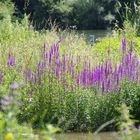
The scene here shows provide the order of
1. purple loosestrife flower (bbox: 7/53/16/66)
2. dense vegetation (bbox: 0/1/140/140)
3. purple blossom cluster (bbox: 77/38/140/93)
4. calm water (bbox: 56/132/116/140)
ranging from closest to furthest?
calm water (bbox: 56/132/116/140), dense vegetation (bbox: 0/1/140/140), purple blossom cluster (bbox: 77/38/140/93), purple loosestrife flower (bbox: 7/53/16/66)

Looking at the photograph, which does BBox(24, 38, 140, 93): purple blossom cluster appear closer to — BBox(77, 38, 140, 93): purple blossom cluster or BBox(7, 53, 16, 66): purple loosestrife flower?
BBox(77, 38, 140, 93): purple blossom cluster

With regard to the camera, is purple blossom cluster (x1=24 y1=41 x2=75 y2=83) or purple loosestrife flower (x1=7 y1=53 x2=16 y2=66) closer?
purple blossom cluster (x1=24 y1=41 x2=75 y2=83)

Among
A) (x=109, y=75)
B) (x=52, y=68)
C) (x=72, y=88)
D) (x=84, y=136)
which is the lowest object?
(x=84, y=136)

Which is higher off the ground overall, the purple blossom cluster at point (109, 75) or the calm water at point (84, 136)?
the purple blossom cluster at point (109, 75)

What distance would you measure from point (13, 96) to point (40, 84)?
466 centimetres

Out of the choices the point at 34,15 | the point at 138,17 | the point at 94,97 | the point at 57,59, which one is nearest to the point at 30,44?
the point at 57,59

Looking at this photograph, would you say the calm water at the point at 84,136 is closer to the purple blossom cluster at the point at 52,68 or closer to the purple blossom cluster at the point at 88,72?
the purple blossom cluster at the point at 88,72

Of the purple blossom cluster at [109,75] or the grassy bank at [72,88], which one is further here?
the purple blossom cluster at [109,75]

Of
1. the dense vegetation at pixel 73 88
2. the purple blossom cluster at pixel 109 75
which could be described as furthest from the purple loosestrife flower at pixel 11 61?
the purple blossom cluster at pixel 109 75

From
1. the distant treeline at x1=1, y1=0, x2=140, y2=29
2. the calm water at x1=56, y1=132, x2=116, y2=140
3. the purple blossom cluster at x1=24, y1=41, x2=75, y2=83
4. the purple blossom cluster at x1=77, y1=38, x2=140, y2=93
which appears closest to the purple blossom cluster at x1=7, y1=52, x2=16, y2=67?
the purple blossom cluster at x1=24, y1=41, x2=75, y2=83

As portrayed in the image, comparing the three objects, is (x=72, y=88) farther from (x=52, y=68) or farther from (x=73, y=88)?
(x=52, y=68)

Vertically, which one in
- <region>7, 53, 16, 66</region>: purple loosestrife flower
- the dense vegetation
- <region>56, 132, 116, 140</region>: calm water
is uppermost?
<region>7, 53, 16, 66</region>: purple loosestrife flower

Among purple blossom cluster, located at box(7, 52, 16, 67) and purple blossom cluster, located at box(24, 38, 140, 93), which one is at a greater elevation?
purple blossom cluster, located at box(7, 52, 16, 67)

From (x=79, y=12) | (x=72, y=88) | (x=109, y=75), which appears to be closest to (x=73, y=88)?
(x=72, y=88)
